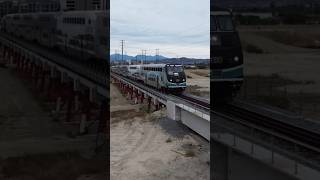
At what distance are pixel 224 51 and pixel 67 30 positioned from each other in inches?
310

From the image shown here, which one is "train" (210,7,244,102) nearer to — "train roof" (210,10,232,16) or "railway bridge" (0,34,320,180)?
"train roof" (210,10,232,16)

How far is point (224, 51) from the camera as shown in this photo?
14172mm

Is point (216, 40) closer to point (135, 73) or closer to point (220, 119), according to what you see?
point (220, 119)

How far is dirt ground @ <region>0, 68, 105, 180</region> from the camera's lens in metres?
17.0

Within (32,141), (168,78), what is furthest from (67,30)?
(168,78)

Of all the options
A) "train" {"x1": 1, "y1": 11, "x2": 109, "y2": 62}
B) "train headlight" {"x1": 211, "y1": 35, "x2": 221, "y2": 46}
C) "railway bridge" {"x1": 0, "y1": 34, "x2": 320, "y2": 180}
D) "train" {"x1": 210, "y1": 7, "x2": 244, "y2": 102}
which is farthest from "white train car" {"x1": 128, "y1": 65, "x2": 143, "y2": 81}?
"train headlight" {"x1": 211, "y1": 35, "x2": 221, "y2": 46}

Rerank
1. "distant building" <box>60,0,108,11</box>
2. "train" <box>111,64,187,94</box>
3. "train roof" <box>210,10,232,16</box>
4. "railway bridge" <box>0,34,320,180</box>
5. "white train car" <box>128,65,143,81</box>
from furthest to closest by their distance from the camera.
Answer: "white train car" <box>128,65,143,81</box> < "train" <box>111,64,187,94</box> < "distant building" <box>60,0,108,11</box> < "train roof" <box>210,10,232,16</box> < "railway bridge" <box>0,34,320,180</box>

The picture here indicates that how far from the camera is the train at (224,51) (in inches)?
556

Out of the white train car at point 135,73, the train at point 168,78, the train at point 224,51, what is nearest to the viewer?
the train at point 224,51

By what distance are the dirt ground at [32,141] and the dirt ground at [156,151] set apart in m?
1.58

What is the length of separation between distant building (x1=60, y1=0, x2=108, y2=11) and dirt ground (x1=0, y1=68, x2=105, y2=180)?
5.33 metres

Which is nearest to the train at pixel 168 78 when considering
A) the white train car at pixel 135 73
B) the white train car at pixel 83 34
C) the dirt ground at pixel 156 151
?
the dirt ground at pixel 156 151

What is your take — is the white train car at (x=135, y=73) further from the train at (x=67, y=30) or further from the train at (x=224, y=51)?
the train at (x=224, y=51)

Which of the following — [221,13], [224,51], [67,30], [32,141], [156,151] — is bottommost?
[156,151]
